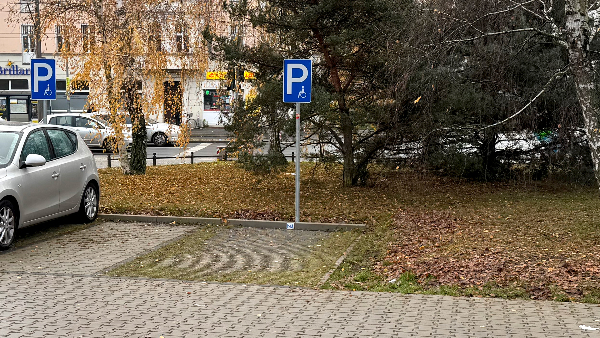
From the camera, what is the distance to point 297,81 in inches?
497

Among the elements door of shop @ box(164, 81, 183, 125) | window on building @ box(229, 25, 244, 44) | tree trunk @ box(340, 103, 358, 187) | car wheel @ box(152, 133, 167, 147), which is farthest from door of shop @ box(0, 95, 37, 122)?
tree trunk @ box(340, 103, 358, 187)

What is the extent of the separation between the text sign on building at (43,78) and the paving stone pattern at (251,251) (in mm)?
4933

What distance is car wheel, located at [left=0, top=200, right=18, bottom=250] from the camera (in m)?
10.1

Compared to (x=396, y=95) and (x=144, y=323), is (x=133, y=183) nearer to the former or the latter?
(x=396, y=95)

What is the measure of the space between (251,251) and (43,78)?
6505mm

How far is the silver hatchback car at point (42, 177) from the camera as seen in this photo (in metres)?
10.3

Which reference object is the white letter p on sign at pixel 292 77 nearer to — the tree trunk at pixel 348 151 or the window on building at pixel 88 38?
the tree trunk at pixel 348 151

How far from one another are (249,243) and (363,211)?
12.0 feet

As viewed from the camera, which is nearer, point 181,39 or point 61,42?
point 61,42

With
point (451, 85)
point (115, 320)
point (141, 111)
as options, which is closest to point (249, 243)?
point (115, 320)

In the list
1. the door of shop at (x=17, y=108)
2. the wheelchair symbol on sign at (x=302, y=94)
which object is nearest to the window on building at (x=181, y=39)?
the wheelchair symbol on sign at (x=302, y=94)

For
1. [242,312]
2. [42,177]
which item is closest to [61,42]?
[42,177]

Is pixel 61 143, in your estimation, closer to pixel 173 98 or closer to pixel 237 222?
pixel 237 222

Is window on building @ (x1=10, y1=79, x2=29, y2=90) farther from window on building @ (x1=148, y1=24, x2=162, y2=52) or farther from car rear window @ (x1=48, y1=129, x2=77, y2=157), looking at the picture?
car rear window @ (x1=48, y1=129, x2=77, y2=157)
